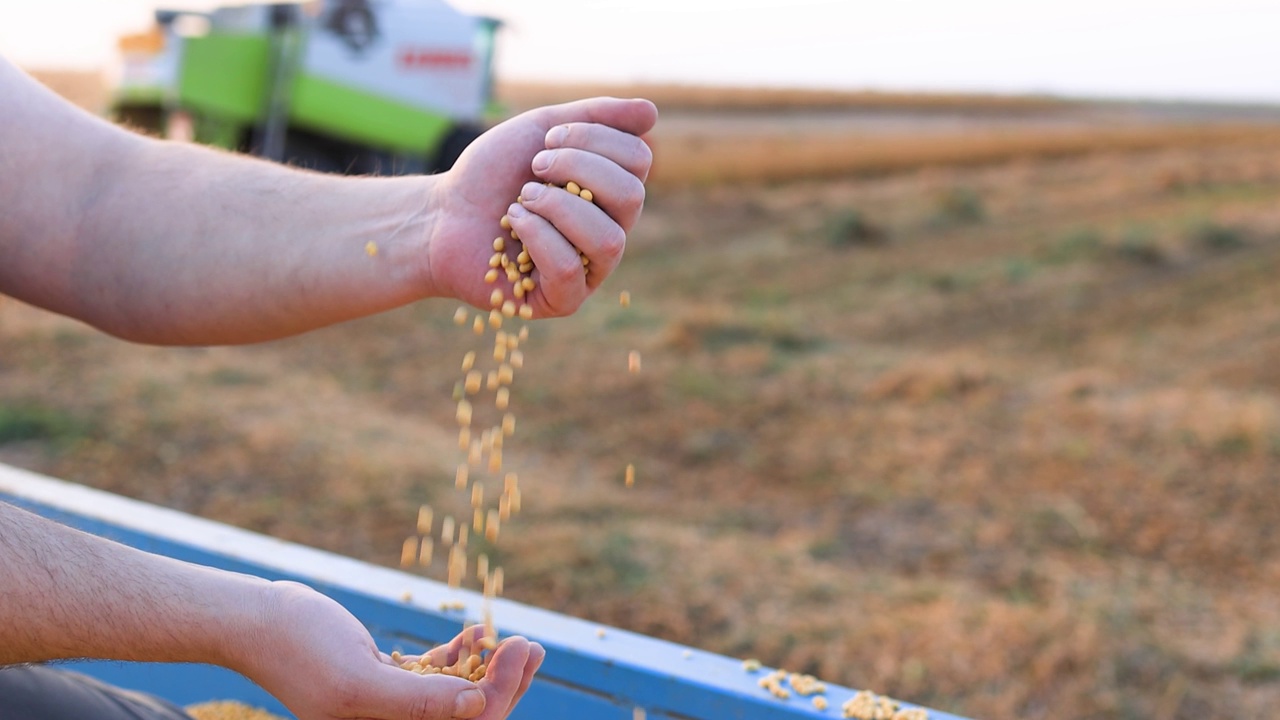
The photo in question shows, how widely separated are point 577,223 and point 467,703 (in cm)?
58

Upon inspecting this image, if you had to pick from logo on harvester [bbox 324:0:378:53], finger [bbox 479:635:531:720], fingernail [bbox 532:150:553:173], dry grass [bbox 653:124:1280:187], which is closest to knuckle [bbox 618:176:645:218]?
fingernail [bbox 532:150:553:173]

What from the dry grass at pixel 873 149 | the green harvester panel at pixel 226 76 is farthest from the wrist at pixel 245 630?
the dry grass at pixel 873 149

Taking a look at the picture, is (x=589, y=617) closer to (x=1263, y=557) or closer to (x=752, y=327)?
(x=1263, y=557)

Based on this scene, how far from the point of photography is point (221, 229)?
5.77 feet

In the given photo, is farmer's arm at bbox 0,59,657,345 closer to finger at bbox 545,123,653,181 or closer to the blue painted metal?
finger at bbox 545,123,653,181

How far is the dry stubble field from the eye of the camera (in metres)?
3.02

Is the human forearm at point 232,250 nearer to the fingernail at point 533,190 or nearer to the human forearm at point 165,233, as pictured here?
the human forearm at point 165,233

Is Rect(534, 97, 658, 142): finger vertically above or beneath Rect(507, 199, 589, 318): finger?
above

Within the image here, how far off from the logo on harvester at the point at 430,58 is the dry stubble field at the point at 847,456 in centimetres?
312

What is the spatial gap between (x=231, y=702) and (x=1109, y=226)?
27.9 ft

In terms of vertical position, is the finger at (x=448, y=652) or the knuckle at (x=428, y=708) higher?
the knuckle at (x=428, y=708)

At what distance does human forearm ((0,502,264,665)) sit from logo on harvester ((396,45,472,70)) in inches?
354

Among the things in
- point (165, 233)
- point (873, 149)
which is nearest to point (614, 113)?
point (165, 233)

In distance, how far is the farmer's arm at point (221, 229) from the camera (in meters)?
1.54
